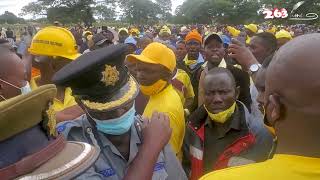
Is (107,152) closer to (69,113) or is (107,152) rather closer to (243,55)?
(69,113)

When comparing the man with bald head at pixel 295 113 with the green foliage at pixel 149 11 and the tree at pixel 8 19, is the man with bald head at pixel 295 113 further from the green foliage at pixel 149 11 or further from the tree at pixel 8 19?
the tree at pixel 8 19

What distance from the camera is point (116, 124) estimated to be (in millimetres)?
2102

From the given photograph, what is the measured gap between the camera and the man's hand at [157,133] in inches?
82.0

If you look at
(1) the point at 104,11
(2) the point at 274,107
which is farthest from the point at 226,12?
(2) the point at 274,107

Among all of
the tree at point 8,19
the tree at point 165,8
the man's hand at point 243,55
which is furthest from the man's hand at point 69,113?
the tree at point 165,8

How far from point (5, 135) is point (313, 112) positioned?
1.04 metres

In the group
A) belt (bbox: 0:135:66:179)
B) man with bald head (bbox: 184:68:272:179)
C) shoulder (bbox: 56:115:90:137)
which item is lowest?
man with bald head (bbox: 184:68:272:179)

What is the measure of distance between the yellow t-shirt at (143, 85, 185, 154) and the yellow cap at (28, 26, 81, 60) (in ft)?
2.61

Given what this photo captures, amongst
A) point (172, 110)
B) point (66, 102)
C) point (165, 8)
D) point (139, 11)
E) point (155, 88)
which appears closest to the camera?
point (66, 102)

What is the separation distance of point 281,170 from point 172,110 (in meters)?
1.99

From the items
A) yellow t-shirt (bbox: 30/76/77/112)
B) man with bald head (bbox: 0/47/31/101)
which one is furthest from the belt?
yellow t-shirt (bbox: 30/76/77/112)

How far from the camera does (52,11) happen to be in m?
64.9

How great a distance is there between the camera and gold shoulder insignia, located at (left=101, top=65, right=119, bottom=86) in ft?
6.79

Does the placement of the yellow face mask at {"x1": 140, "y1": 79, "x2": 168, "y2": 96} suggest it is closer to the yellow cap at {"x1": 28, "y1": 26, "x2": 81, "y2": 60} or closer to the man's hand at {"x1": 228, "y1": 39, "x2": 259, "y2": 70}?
the yellow cap at {"x1": 28, "y1": 26, "x2": 81, "y2": 60}
